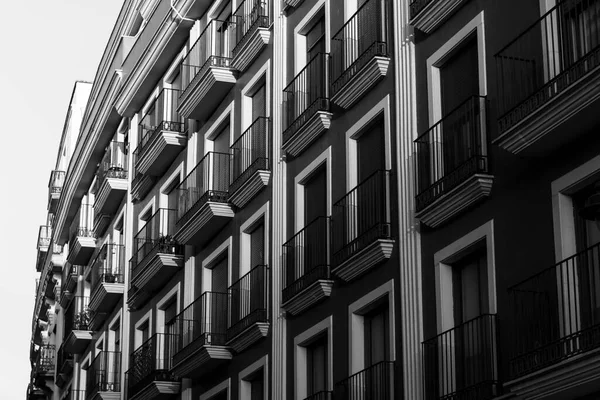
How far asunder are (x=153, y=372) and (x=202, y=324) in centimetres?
311

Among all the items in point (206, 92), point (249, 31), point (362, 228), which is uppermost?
point (249, 31)

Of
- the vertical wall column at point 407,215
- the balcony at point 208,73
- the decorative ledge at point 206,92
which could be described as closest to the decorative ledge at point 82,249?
the balcony at point 208,73

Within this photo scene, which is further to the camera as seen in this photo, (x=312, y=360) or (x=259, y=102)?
(x=259, y=102)

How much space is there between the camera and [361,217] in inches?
861

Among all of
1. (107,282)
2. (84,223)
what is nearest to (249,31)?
(107,282)

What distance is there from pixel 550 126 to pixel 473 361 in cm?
361

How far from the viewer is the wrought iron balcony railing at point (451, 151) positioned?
18297 mm

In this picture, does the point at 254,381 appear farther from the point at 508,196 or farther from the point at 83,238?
the point at 83,238

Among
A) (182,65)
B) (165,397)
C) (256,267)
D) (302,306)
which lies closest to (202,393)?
(165,397)

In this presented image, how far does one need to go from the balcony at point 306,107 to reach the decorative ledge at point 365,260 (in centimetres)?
323

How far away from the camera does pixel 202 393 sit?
2961 cm

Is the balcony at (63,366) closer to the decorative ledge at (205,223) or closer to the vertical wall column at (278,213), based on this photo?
the decorative ledge at (205,223)

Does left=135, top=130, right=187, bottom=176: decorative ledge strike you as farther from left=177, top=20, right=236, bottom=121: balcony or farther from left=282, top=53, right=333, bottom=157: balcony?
left=282, top=53, right=333, bottom=157: balcony

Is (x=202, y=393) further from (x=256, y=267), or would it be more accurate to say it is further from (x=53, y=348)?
(x=53, y=348)
